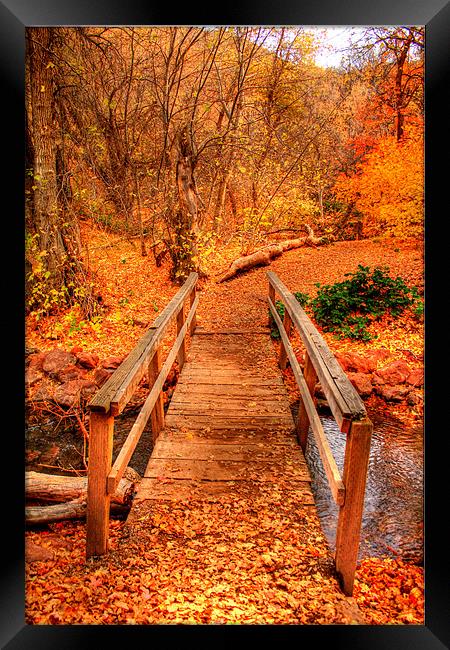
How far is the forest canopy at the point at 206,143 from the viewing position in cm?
588

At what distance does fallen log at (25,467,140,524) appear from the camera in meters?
3.08

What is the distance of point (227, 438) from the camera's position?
389 centimetres

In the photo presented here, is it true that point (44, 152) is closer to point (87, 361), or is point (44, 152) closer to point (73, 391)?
point (87, 361)

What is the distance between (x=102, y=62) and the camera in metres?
6.62

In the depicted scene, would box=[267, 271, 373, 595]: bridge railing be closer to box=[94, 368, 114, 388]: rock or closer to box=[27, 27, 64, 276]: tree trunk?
box=[94, 368, 114, 388]: rock

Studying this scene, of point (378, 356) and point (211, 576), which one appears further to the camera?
point (378, 356)

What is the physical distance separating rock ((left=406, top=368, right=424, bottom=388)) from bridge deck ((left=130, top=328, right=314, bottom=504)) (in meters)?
1.89

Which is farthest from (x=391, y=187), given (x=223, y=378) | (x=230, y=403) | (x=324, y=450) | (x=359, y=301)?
(x=324, y=450)

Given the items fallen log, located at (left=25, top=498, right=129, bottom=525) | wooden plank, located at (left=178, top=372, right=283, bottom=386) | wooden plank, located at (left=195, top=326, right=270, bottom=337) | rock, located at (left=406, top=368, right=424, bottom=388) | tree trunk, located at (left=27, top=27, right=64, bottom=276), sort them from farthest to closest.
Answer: wooden plank, located at (left=195, top=326, right=270, bottom=337) < tree trunk, located at (left=27, top=27, right=64, bottom=276) < rock, located at (left=406, top=368, right=424, bottom=388) < wooden plank, located at (left=178, top=372, right=283, bottom=386) < fallen log, located at (left=25, top=498, right=129, bottom=525)

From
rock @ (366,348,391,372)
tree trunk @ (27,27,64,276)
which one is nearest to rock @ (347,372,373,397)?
rock @ (366,348,391,372)

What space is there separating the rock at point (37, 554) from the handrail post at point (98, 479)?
37 centimetres

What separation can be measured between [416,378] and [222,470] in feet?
12.0

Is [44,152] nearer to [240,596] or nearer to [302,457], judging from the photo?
[302,457]
